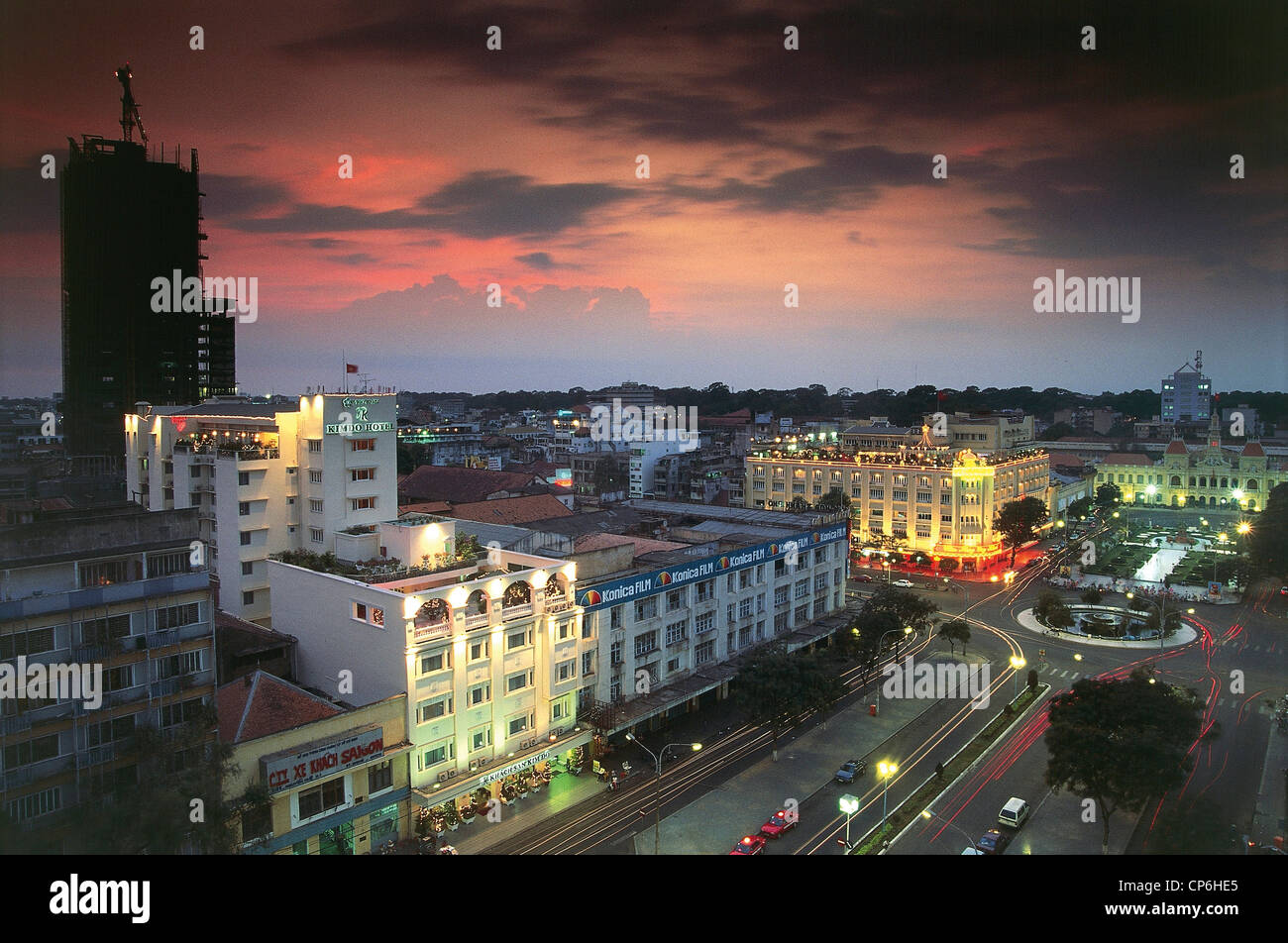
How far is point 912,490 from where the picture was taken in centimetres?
5891

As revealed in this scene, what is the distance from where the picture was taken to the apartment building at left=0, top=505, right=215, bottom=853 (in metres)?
15.7

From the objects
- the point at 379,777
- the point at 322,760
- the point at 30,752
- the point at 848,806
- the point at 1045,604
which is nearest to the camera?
the point at 30,752

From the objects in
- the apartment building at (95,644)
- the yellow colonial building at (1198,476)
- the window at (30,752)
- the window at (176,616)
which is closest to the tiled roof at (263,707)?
the apartment building at (95,644)

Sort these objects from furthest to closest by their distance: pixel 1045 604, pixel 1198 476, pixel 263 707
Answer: pixel 1198 476, pixel 1045 604, pixel 263 707

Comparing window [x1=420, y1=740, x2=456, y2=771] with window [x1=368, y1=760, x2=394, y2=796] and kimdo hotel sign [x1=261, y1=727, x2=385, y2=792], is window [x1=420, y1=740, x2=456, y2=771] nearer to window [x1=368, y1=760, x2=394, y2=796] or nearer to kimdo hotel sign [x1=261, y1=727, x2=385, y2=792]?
window [x1=368, y1=760, x2=394, y2=796]

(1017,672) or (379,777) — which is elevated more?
(379,777)

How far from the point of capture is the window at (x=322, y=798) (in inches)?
760

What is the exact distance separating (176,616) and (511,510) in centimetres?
2905

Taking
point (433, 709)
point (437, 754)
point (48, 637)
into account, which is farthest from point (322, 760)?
point (48, 637)

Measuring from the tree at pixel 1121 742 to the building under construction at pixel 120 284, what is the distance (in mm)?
59838

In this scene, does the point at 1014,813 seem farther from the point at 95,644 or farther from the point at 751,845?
the point at 95,644
